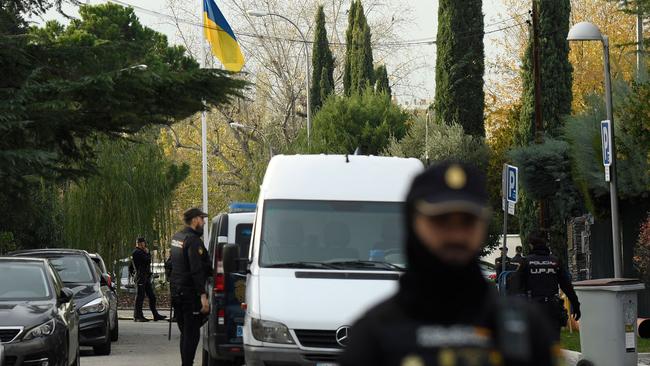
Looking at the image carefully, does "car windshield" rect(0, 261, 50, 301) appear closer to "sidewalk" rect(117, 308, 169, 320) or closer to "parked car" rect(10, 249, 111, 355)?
"parked car" rect(10, 249, 111, 355)

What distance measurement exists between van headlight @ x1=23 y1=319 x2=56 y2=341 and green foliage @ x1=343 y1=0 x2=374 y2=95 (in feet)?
162

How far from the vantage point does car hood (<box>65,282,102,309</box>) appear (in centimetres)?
2131

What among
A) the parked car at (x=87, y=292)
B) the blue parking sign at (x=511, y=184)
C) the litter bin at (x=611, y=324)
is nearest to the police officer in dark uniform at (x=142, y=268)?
the parked car at (x=87, y=292)

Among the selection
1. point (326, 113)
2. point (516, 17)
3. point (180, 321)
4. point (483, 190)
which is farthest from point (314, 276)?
point (516, 17)

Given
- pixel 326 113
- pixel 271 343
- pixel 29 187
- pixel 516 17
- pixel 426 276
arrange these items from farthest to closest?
1. pixel 516 17
2. pixel 326 113
3. pixel 29 187
4. pixel 271 343
5. pixel 426 276

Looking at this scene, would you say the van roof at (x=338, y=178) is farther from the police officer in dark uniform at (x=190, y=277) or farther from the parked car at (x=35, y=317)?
the parked car at (x=35, y=317)

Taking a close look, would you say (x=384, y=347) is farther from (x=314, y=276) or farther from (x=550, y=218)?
(x=550, y=218)

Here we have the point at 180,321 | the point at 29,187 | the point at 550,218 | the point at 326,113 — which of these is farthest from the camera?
the point at 326,113

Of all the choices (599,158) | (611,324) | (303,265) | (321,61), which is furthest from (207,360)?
(321,61)

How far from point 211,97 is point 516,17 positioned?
44993 mm

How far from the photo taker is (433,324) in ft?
11.1

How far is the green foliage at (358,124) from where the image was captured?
198ft

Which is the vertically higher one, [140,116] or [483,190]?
[140,116]

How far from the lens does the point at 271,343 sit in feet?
39.9
